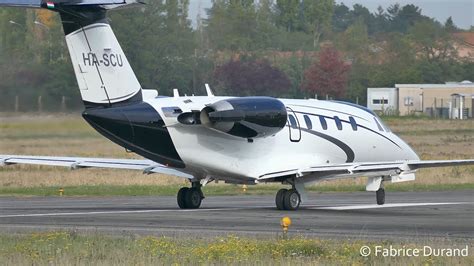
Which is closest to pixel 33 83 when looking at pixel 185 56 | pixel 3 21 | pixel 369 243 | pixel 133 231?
pixel 3 21

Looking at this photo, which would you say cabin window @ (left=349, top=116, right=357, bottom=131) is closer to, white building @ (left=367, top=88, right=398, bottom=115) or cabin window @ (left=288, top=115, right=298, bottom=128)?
cabin window @ (left=288, top=115, right=298, bottom=128)

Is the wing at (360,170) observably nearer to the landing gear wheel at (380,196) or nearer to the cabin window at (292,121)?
the landing gear wheel at (380,196)

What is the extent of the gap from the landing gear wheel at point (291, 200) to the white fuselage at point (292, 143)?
0.78 metres

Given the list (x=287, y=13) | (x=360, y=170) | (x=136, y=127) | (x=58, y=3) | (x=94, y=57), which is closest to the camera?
(x=58, y=3)

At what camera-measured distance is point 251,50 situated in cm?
4541

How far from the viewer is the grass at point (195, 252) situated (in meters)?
17.7

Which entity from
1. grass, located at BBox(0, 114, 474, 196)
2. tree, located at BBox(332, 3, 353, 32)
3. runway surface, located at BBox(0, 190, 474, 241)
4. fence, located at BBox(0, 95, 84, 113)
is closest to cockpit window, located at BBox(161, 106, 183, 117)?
runway surface, located at BBox(0, 190, 474, 241)

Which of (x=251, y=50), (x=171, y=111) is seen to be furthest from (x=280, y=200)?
(x=251, y=50)

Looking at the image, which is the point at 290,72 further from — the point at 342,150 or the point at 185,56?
the point at 342,150

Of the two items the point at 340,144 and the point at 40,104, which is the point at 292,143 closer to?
the point at 340,144

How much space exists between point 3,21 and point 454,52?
22.4m

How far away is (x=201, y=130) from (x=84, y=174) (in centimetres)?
1871

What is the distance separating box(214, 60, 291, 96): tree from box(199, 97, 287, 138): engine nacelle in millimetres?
9436

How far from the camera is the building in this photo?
55.5 metres
